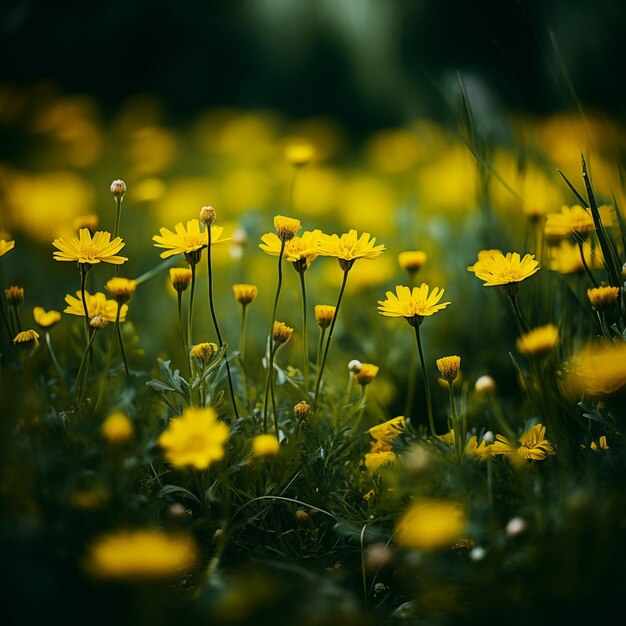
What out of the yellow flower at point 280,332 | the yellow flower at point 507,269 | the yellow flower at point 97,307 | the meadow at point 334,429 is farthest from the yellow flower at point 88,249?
the yellow flower at point 507,269

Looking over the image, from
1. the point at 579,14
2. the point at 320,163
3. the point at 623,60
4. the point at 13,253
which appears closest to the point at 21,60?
the point at 13,253

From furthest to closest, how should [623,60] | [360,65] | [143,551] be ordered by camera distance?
[360,65] < [623,60] < [143,551]

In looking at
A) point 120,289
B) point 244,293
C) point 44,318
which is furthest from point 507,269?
point 44,318

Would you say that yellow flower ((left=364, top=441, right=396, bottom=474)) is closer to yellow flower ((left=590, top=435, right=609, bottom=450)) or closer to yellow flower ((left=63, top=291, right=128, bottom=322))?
yellow flower ((left=590, top=435, right=609, bottom=450))

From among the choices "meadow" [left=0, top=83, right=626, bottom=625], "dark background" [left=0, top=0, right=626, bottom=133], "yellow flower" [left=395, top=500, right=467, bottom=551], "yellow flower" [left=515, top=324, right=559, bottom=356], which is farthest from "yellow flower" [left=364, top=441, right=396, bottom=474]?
"dark background" [left=0, top=0, right=626, bottom=133]

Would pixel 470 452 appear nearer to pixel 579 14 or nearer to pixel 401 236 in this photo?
pixel 401 236

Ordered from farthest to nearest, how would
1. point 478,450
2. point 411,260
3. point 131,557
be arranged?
point 411,260
point 478,450
point 131,557

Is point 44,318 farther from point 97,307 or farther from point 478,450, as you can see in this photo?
point 478,450
